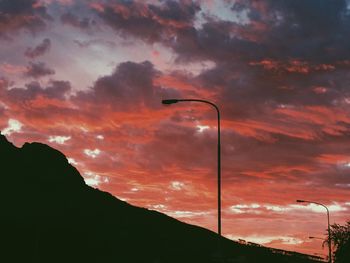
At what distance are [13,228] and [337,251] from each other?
60.4 m

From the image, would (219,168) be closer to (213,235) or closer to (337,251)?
(337,251)

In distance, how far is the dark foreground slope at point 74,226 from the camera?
85.8 meters

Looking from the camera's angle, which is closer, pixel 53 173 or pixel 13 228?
pixel 13 228

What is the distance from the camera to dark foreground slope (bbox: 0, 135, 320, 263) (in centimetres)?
8581

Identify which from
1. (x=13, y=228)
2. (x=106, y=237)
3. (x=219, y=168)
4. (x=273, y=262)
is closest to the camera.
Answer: (x=219, y=168)

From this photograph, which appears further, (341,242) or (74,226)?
(74,226)

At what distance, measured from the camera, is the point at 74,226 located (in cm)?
10225

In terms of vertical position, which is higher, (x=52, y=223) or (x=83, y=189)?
(x=83, y=189)

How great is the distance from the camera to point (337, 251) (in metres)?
62.2

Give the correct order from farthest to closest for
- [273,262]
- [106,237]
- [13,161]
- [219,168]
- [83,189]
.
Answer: [83,189] → [13,161] → [106,237] → [273,262] → [219,168]

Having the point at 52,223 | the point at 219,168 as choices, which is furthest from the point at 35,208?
the point at 219,168

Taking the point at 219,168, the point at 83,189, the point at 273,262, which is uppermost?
the point at 83,189

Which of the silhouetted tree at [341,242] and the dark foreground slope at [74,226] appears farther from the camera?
the dark foreground slope at [74,226]

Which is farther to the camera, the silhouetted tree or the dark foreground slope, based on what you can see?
the dark foreground slope
